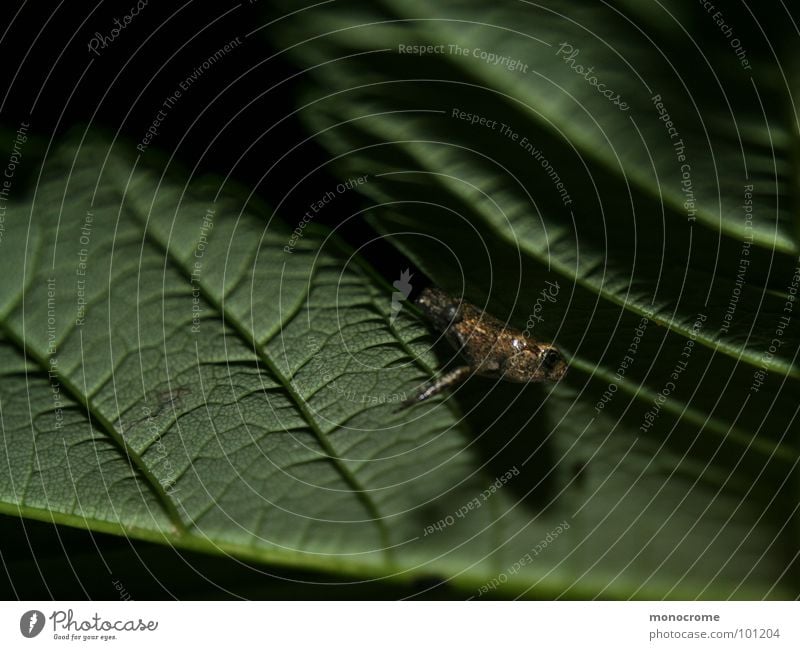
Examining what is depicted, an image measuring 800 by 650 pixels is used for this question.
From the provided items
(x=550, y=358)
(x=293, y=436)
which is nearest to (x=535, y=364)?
(x=550, y=358)
